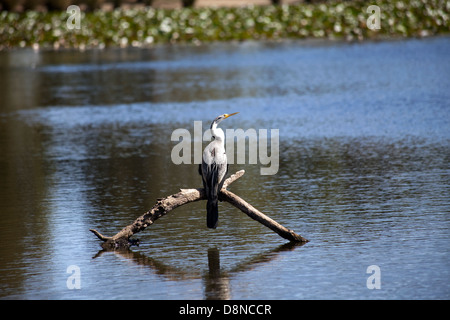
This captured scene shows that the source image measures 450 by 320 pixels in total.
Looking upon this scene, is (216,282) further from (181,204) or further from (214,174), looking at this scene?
(181,204)

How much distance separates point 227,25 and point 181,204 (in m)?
41.6

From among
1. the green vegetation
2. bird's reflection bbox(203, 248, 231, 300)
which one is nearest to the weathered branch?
bird's reflection bbox(203, 248, 231, 300)

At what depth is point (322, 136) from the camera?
69.1ft

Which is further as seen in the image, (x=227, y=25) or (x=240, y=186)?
(x=227, y=25)

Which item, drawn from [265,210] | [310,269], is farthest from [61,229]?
[310,269]

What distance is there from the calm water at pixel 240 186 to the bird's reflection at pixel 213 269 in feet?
0.09

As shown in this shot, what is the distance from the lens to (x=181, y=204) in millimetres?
11930

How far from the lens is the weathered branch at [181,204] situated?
1185 centimetres

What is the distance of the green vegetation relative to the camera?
5041 centimetres

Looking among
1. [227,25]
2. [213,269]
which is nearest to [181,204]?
[213,269]

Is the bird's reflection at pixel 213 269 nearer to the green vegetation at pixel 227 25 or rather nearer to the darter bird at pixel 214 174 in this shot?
the darter bird at pixel 214 174

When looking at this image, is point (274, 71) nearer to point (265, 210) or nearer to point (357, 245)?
point (265, 210)

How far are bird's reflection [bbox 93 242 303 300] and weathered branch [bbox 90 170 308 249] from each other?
178 mm

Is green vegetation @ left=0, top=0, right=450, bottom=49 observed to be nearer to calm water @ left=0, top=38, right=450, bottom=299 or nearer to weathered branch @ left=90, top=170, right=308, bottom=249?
calm water @ left=0, top=38, right=450, bottom=299
